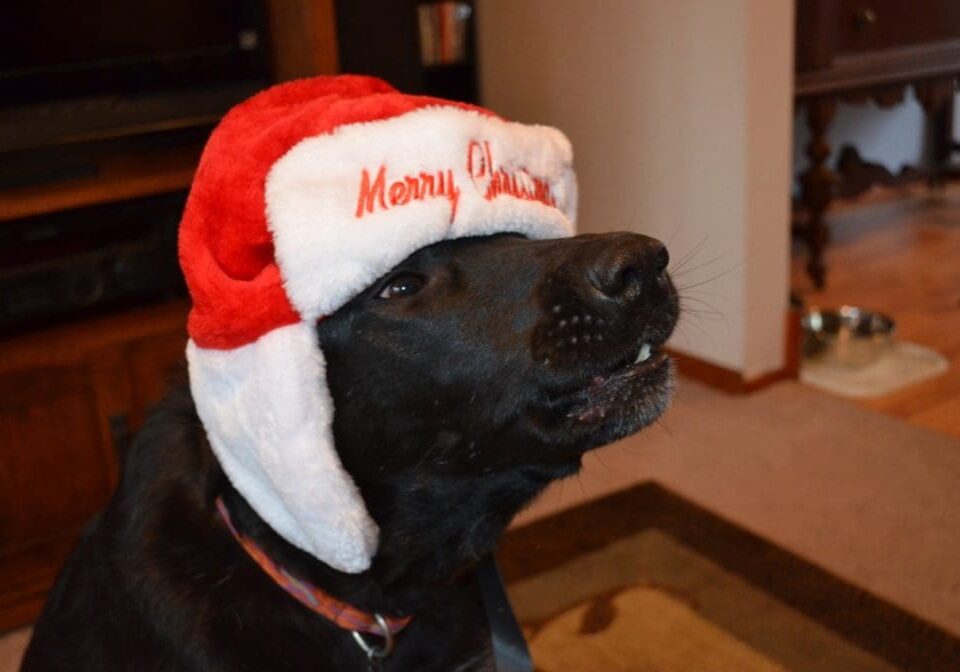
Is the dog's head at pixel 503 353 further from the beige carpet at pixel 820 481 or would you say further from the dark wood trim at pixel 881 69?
the dark wood trim at pixel 881 69

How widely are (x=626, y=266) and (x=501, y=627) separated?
1.61ft

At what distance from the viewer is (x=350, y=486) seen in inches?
38.1

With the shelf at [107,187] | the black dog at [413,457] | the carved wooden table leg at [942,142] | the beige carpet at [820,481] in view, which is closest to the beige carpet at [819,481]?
the beige carpet at [820,481]

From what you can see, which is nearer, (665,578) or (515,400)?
(515,400)

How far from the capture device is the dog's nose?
2.85ft

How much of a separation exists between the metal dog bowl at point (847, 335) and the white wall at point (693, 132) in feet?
0.86

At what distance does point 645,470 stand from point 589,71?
105cm

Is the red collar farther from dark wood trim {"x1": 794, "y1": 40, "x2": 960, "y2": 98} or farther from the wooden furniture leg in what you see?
the wooden furniture leg

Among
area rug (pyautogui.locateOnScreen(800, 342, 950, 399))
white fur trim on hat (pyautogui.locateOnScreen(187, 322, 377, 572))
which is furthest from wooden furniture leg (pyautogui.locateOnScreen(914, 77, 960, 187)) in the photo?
white fur trim on hat (pyautogui.locateOnScreen(187, 322, 377, 572))

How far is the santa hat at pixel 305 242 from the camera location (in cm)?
89

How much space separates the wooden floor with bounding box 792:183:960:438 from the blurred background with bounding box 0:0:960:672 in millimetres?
20

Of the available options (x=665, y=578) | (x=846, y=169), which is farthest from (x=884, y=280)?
(x=665, y=578)

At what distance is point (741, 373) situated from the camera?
2.49 metres

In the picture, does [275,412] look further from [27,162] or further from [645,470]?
[645,470]
